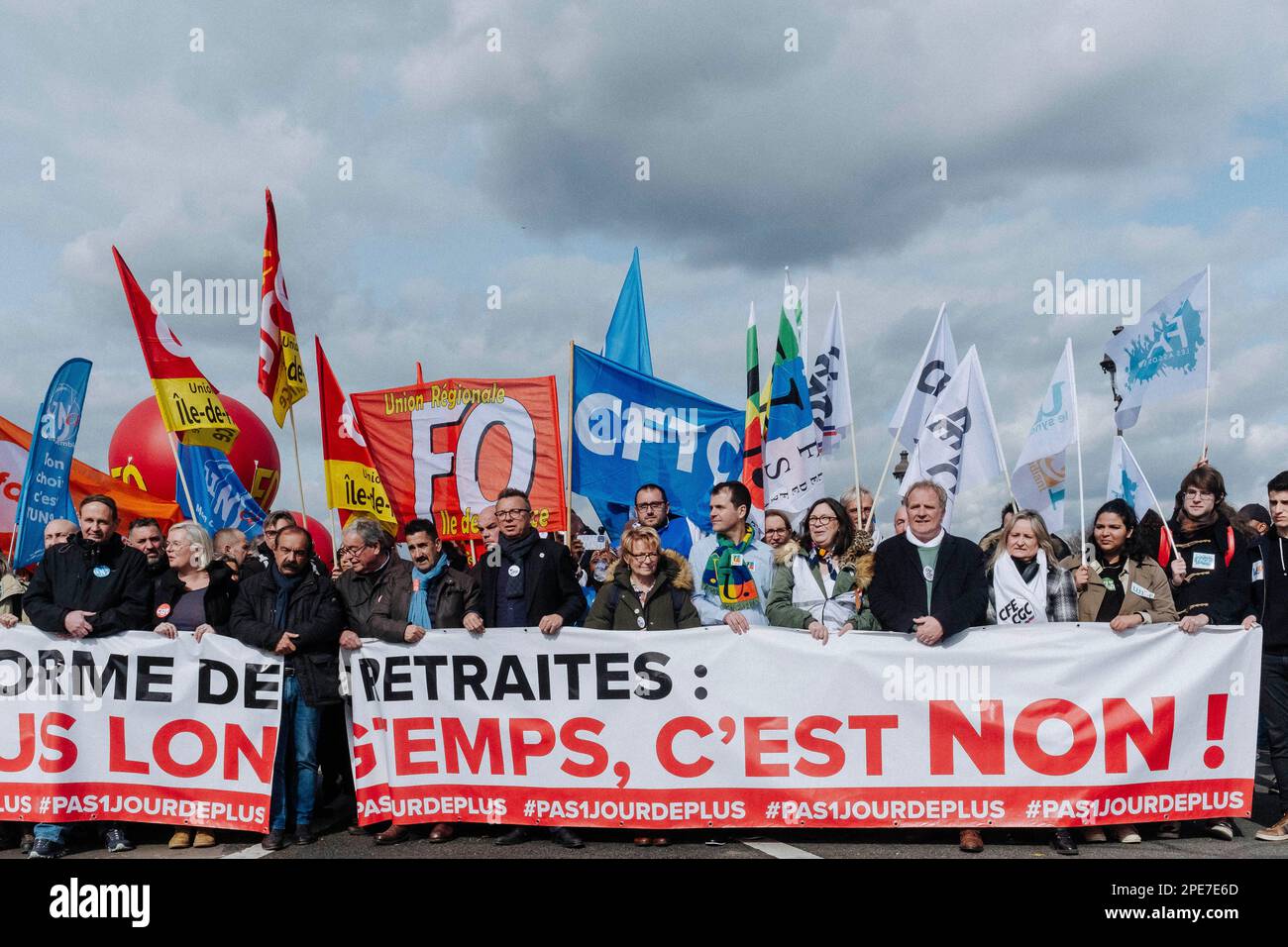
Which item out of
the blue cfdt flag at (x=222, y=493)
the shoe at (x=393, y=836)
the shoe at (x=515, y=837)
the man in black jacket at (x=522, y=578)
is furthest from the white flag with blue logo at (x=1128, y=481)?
the blue cfdt flag at (x=222, y=493)

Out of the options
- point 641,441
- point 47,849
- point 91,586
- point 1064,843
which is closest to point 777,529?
point 641,441

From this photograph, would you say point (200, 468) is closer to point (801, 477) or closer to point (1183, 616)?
point (801, 477)

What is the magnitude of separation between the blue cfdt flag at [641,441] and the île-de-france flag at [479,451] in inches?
11.8

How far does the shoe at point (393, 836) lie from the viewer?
5.88 metres

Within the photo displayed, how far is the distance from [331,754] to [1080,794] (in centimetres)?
485

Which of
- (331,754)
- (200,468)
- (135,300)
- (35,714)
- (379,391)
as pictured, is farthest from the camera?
(200,468)

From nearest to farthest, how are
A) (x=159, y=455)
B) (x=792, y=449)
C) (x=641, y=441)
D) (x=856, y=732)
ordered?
(x=856, y=732), (x=641, y=441), (x=792, y=449), (x=159, y=455)

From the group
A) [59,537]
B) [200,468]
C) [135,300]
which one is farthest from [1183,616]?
[200,468]

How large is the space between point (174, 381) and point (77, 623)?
3.22 meters

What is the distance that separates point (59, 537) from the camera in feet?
23.4

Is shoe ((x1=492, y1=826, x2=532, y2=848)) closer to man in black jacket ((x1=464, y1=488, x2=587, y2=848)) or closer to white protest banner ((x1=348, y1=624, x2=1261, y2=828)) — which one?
white protest banner ((x1=348, y1=624, x2=1261, y2=828))

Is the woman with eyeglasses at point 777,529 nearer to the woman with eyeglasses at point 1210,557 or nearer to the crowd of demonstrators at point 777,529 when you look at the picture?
the crowd of demonstrators at point 777,529

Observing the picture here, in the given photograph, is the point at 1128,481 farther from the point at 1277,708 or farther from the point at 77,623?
the point at 77,623

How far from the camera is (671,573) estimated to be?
6.05 meters
